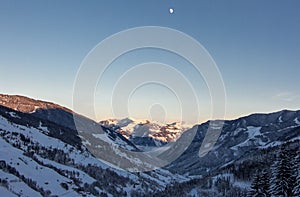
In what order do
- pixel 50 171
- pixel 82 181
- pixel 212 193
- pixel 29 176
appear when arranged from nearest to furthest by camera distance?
pixel 29 176 → pixel 50 171 → pixel 212 193 → pixel 82 181

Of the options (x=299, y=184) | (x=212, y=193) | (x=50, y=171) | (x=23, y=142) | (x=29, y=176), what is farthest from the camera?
(x=23, y=142)

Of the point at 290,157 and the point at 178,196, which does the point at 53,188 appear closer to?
the point at 178,196

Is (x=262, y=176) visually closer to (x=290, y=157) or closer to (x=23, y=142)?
(x=290, y=157)

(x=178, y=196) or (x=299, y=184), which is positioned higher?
(x=299, y=184)

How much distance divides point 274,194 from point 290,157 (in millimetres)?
7048

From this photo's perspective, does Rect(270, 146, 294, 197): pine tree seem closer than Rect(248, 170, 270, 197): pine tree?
Yes

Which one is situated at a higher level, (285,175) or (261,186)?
(285,175)

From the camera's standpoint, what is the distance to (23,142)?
7687 inches

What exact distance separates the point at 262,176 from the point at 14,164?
103489 mm

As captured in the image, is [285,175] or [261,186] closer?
[285,175]

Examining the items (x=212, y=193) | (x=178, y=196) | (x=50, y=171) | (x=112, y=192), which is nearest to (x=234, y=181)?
(x=212, y=193)

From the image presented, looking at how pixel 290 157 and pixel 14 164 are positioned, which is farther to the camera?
pixel 14 164

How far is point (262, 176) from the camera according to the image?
5219cm

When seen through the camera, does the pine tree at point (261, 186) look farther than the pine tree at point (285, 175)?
Yes
